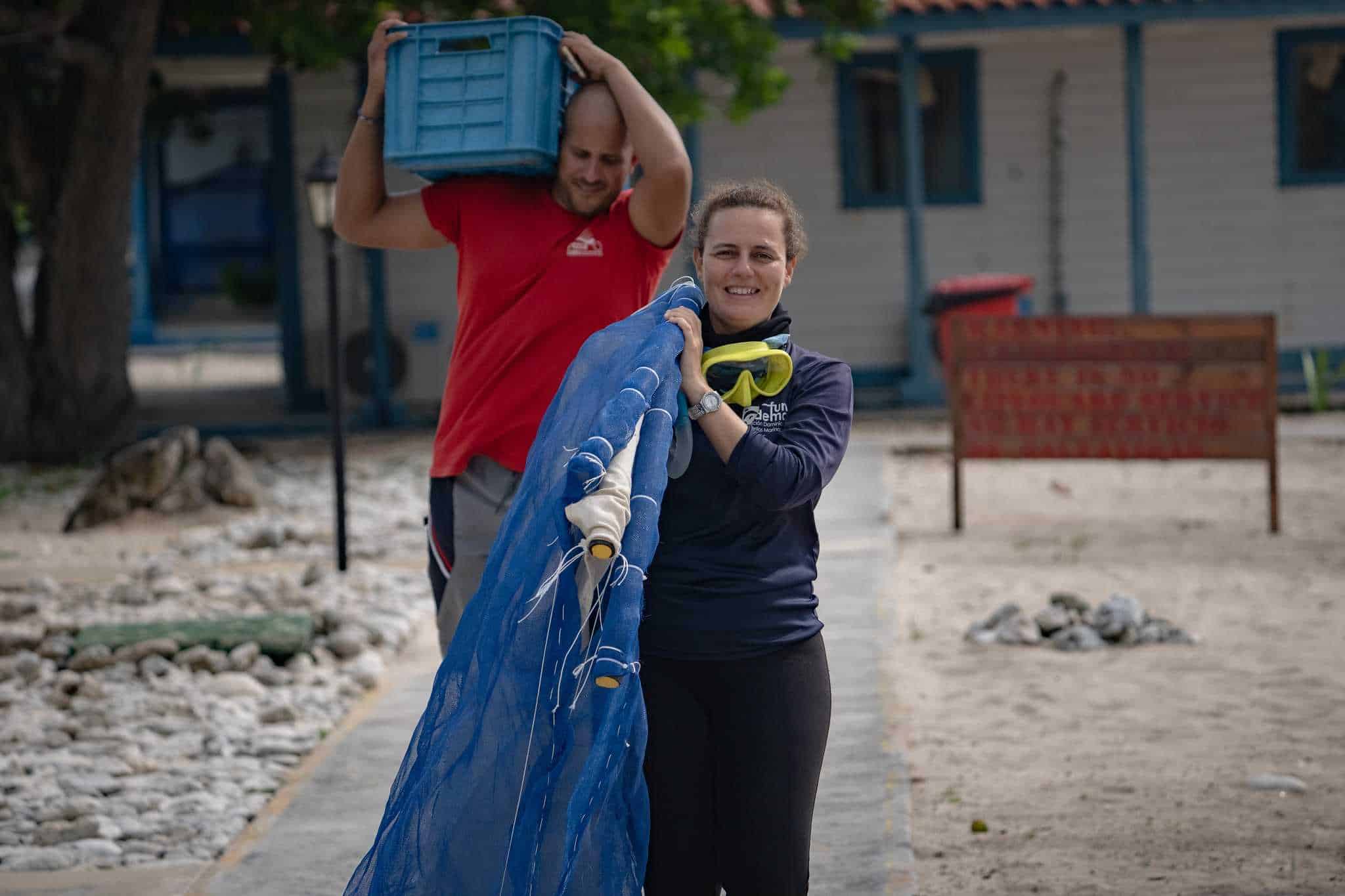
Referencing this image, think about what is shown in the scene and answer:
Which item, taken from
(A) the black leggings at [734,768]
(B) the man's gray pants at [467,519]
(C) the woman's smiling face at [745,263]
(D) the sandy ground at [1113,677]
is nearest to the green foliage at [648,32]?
(D) the sandy ground at [1113,677]

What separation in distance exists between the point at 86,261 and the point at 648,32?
491 cm

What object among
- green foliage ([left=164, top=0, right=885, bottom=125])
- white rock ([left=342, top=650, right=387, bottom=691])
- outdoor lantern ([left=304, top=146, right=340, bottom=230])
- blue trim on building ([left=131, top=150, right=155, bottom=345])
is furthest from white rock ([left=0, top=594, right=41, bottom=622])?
blue trim on building ([left=131, top=150, right=155, bottom=345])

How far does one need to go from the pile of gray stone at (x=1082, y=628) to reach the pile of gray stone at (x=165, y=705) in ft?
8.09

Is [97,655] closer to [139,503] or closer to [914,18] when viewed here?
[139,503]

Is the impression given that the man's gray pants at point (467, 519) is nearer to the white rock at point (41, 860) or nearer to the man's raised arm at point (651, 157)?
the man's raised arm at point (651, 157)

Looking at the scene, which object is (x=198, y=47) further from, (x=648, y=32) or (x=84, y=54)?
(x=648, y=32)

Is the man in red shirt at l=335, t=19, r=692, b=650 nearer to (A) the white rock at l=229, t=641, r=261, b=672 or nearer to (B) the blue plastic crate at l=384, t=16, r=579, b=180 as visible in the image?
(B) the blue plastic crate at l=384, t=16, r=579, b=180

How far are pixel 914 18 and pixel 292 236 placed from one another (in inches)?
234

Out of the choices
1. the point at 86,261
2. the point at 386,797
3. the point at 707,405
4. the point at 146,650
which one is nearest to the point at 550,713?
the point at 707,405

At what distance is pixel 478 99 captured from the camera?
3766 millimetres

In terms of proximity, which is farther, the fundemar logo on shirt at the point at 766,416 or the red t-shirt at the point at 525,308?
the red t-shirt at the point at 525,308

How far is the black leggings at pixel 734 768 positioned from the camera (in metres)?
2.87

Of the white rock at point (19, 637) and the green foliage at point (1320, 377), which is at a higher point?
the green foliage at point (1320, 377)

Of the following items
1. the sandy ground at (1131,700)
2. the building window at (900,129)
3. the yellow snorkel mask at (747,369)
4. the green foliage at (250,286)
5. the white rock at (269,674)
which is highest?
the building window at (900,129)
